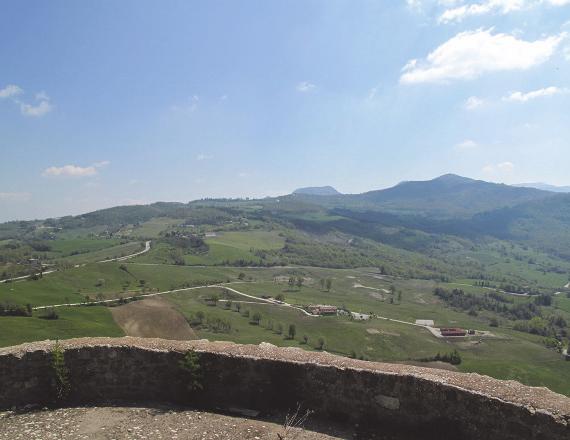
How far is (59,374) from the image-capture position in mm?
11500

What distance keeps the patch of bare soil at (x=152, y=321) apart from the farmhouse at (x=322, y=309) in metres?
50.4

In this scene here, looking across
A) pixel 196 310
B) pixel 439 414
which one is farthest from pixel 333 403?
pixel 196 310

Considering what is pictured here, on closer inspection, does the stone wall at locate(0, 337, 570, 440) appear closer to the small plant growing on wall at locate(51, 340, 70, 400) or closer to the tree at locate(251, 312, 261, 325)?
the small plant growing on wall at locate(51, 340, 70, 400)

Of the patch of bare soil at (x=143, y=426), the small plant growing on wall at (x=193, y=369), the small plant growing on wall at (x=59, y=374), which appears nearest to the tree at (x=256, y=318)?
the small plant growing on wall at (x=59, y=374)

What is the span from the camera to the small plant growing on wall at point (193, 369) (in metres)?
11.3

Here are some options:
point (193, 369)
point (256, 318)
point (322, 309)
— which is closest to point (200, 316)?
point (256, 318)

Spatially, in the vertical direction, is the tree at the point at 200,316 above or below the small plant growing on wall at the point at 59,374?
below

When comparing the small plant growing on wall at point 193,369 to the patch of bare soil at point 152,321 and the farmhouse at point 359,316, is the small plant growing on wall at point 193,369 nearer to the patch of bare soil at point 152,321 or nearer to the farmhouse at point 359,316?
the patch of bare soil at point 152,321

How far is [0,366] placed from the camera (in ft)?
37.8

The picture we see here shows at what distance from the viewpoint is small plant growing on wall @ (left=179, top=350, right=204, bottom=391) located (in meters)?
11.3

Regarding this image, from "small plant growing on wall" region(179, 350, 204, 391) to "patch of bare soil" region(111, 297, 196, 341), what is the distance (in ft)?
280

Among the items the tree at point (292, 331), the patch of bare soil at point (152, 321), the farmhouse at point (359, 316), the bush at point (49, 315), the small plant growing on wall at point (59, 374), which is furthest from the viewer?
the farmhouse at point (359, 316)

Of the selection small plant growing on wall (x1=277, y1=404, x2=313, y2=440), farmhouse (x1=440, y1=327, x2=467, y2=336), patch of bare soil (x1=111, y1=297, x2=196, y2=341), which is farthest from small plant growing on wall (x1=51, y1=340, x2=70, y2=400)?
farmhouse (x1=440, y1=327, x2=467, y2=336)

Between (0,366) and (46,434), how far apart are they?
A: 283 cm
